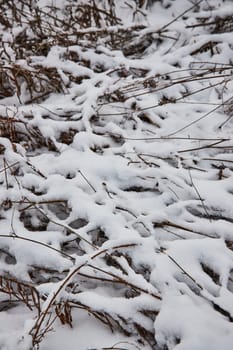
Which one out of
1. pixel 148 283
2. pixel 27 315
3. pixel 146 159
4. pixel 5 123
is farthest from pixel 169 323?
pixel 5 123

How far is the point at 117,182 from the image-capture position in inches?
84.4

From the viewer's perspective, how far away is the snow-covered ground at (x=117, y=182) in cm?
151

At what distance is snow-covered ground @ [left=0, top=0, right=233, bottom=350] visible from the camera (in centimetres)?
151

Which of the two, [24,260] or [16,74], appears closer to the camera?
[24,260]

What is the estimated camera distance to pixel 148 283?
1572mm

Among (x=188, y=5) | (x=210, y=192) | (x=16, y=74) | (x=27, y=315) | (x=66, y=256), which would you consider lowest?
(x=27, y=315)

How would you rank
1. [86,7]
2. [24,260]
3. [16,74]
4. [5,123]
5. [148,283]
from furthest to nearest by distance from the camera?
1. [86,7]
2. [16,74]
3. [5,123]
4. [24,260]
5. [148,283]

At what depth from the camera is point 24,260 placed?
1766mm

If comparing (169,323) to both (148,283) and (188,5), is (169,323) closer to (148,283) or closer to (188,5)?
(148,283)

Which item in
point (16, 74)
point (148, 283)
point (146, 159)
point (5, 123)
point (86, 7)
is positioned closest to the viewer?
point (148, 283)

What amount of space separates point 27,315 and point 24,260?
0.88ft

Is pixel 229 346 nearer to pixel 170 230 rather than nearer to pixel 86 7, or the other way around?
pixel 170 230

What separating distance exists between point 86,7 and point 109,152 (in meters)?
2.05

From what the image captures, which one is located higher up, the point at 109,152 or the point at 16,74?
the point at 16,74
